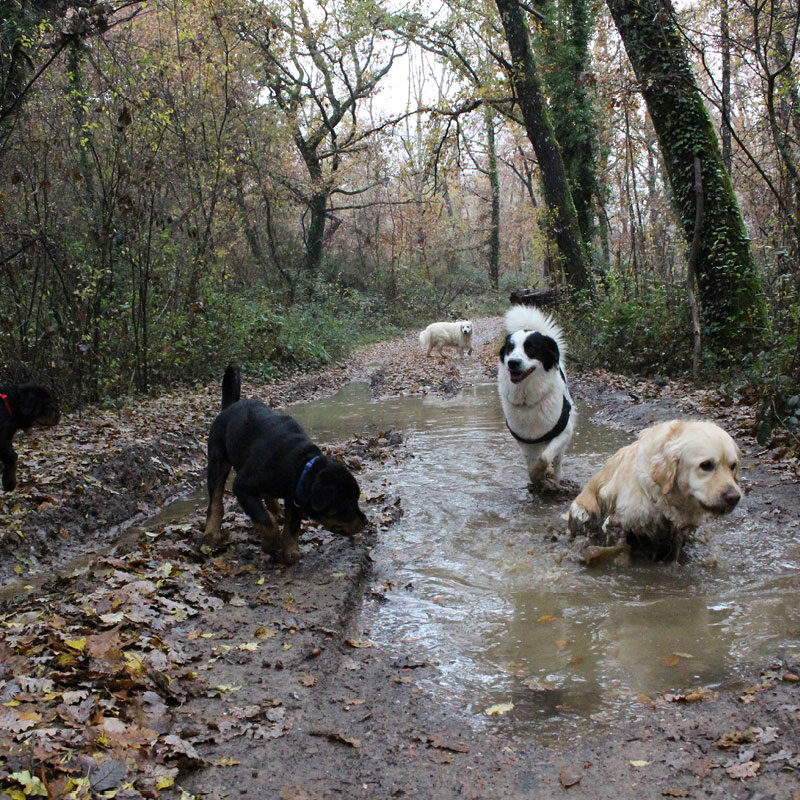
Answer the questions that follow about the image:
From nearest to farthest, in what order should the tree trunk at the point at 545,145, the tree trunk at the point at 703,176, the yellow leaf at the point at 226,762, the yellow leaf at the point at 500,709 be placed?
the yellow leaf at the point at 226,762, the yellow leaf at the point at 500,709, the tree trunk at the point at 703,176, the tree trunk at the point at 545,145

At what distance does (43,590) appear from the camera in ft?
16.1

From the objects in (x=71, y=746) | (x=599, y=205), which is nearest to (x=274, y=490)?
(x=71, y=746)

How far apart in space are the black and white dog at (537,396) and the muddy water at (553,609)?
0.41m

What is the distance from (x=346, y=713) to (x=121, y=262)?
433 inches

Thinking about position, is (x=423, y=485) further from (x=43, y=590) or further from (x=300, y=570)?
(x=43, y=590)

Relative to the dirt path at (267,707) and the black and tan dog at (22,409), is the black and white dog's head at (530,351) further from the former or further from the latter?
the black and tan dog at (22,409)

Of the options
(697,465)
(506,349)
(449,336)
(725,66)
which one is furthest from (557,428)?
(449,336)

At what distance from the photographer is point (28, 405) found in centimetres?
710

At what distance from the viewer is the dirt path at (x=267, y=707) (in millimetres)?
2719

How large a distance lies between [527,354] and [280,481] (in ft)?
9.96

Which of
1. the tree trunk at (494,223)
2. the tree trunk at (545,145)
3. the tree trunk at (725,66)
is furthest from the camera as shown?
the tree trunk at (494,223)

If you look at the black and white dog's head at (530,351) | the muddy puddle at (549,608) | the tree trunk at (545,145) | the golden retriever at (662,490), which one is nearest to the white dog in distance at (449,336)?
the tree trunk at (545,145)

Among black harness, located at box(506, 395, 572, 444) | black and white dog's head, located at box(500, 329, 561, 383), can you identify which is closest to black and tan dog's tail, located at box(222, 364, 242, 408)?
black and white dog's head, located at box(500, 329, 561, 383)

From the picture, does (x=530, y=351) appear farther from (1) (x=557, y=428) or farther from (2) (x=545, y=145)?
(2) (x=545, y=145)
